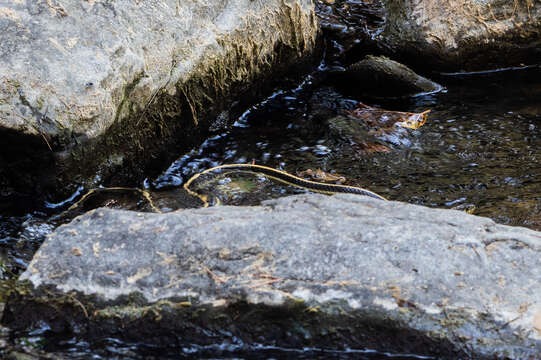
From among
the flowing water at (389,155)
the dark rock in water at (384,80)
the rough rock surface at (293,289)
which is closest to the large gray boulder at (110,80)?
the flowing water at (389,155)

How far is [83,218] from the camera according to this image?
3045mm

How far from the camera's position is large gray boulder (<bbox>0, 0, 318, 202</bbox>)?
394cm

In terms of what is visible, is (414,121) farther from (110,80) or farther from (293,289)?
(293,289)

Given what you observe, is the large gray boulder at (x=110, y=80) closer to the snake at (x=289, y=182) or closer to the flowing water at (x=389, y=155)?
the flowing water at (x=389, y=155)

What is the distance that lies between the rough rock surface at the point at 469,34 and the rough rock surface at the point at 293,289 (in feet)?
15.6

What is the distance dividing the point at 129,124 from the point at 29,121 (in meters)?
0.88

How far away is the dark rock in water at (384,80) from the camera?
21.6 ft

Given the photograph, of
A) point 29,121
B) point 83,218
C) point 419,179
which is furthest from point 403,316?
point 29,121

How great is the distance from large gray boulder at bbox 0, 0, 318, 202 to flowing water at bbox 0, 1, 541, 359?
0.29 m

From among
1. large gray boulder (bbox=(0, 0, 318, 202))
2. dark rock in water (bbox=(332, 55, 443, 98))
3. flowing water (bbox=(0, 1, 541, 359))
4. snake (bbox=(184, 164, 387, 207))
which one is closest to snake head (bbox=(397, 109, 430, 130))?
flowing water (bbox=(0, 1, 541, 359))

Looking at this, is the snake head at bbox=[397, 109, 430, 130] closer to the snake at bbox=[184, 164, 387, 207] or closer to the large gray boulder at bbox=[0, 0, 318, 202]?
the snake at bbox=[184, 164, 387, 207]

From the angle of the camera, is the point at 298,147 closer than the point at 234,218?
No

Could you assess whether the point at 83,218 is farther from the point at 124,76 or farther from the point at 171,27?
the point at 171,27

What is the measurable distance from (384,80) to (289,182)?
93.6 inches
